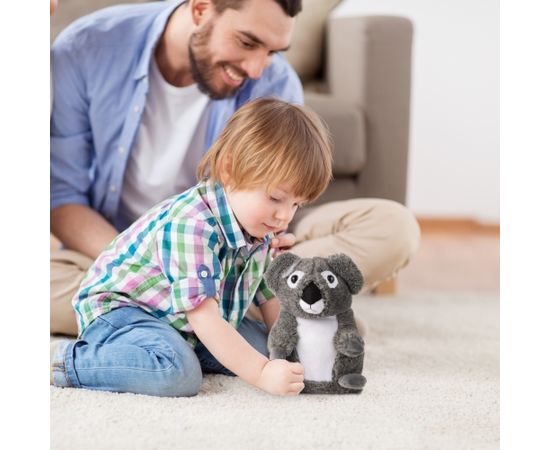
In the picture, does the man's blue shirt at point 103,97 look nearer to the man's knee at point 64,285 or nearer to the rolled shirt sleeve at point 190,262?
the man's knee at point 64,285

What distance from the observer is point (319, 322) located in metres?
0.86

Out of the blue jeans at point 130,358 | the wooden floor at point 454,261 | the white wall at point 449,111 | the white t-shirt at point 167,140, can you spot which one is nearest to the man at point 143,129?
the white t-shirt at point 167,140

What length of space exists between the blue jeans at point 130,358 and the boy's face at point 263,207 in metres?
0.15

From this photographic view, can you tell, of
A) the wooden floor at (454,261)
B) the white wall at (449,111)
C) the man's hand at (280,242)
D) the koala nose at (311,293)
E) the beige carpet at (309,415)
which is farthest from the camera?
the white wall at (449,111)

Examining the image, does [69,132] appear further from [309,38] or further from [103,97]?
[309,38]

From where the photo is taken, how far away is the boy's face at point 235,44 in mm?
1029

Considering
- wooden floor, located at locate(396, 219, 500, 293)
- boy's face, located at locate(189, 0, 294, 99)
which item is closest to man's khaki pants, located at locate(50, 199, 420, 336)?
boy's face, located at locate(189, 0, 294, 99)

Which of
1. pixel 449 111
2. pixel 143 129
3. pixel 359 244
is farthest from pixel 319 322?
pixel 449 111

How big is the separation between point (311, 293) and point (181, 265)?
143 mm

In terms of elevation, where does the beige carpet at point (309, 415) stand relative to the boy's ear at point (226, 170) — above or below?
below

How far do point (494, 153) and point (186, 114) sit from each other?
132cm

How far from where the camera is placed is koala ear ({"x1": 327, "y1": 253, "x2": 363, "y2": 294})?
84 cm

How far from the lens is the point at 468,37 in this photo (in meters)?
2.35

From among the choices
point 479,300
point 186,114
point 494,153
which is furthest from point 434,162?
point 186,114
